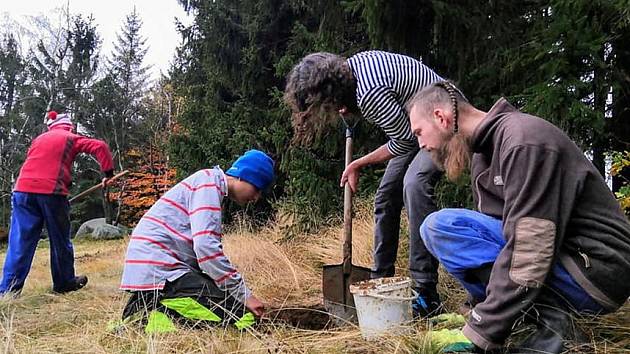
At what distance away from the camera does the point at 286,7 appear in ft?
29.9

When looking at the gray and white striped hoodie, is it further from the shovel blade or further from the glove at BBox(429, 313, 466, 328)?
the glove at BBox(429, 313, 466, 328)

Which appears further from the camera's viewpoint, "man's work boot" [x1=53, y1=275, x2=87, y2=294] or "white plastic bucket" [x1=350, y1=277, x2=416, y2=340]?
"man's work boot" [x1=53, y1=275, x2=87, y2=294]

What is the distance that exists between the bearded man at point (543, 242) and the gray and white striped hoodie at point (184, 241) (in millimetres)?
1101

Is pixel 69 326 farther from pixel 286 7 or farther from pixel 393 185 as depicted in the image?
pixel 286 7

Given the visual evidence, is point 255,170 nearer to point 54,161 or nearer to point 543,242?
point 543,242

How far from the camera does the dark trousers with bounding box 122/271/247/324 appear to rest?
8.50ft

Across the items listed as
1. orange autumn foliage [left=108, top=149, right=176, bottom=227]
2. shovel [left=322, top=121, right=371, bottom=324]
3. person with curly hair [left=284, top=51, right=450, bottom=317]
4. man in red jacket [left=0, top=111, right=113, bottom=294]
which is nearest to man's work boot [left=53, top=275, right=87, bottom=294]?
man in red jacket [left=0, top=111, right=113, bottom=294]

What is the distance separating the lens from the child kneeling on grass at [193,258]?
253 centimetres

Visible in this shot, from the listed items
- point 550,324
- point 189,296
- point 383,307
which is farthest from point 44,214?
point 550,324

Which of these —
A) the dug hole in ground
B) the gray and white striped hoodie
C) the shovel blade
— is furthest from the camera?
the shovel blade

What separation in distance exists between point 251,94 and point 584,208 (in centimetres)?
828

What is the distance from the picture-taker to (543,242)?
1.65m

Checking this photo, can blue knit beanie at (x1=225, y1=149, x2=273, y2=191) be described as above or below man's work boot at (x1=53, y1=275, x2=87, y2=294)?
above

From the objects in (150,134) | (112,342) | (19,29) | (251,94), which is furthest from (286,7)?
(19,29)
